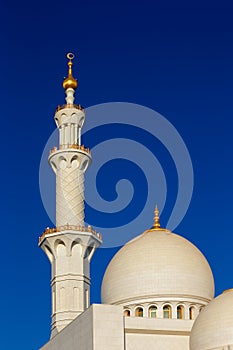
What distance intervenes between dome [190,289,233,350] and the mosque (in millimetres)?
33

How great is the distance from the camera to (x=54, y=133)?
3662cm

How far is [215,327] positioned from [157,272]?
504 centimetres

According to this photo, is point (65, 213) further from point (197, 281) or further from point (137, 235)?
point (197, 281)

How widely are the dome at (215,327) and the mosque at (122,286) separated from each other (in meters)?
0.03

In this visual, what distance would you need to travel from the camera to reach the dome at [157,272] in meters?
30.3

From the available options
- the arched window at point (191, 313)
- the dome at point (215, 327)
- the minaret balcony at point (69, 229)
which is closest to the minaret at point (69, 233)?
the minaret balcony at point (69, 229)

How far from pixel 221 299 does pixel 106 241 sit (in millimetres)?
8613

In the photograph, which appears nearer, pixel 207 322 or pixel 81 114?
pixel 207 322

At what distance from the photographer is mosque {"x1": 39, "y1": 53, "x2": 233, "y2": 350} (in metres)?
26.5

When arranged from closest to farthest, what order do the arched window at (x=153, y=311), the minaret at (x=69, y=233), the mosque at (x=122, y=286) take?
the mosque at (x=122, y=286) < the arched window at (x=153, y=311) < the minaret at (x=69, y=233)

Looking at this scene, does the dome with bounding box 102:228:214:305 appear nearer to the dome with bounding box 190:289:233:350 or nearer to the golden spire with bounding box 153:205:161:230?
the golden spire with bounding box 153:205:161:230

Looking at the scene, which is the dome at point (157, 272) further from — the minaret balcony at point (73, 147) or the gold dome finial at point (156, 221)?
the minaret balcony at point (73, 147)

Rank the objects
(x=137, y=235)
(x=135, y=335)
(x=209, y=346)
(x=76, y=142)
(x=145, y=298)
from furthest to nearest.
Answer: (x=76, y=142), (x=137, y=235), (x=145, y=298), (x=135, y=335), (x=209, y=346)

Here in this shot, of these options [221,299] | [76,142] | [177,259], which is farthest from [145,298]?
[76,142]
